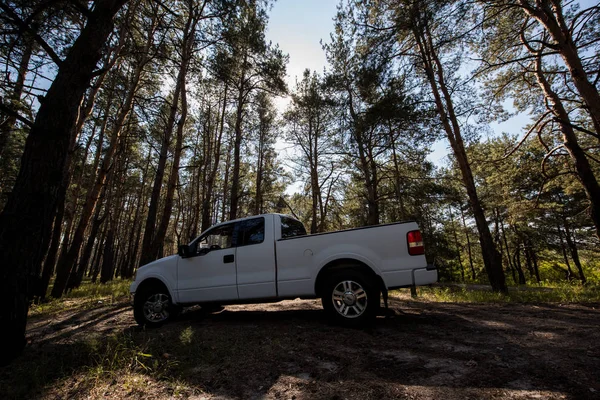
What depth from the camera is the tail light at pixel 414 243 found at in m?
4.00

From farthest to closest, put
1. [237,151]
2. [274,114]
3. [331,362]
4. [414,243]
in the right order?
1. [274,114]
2. [237,151]
3. [414,243]
4. [331,362]

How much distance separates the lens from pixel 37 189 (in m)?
3.70

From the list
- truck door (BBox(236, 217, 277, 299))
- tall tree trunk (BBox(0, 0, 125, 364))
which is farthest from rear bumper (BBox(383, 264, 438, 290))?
tall tree trunk (BBox(0, 0, 125, 364))

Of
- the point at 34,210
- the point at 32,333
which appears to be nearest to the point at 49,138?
the point at 34,210

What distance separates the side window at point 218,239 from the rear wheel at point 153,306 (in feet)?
3.97

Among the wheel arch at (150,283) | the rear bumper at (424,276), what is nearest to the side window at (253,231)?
the wheel arch at (150,283)

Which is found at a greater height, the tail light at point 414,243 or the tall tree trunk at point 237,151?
the tall tree trunk at point 237,151

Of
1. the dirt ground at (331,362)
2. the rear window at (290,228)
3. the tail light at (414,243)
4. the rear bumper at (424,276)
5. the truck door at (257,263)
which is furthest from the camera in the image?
the rear window at (290,228)

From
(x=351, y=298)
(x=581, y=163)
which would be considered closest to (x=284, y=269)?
(x=351, y=298)

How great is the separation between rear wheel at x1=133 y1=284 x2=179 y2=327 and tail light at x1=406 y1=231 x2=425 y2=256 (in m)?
4.63

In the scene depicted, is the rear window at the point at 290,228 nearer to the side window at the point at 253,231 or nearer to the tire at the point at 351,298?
the side window at the point at 253,231

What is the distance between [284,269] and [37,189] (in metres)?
3.81

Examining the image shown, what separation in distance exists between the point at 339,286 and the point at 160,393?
266cm

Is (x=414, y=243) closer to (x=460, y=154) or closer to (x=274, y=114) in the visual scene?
(x=460, y=154)
